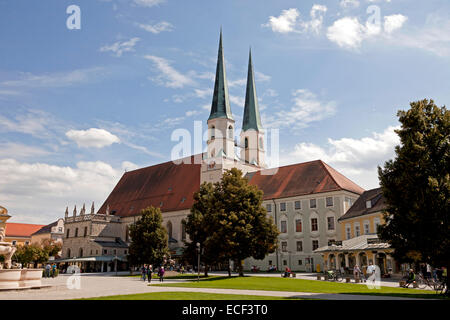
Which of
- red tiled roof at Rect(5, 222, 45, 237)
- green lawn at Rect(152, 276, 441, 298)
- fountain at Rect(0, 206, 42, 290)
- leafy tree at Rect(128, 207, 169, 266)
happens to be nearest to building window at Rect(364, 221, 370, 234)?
green lawn at Rect(152, 276, 441, 298)

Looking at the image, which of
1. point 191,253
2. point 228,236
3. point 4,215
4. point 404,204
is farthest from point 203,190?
point 404,204

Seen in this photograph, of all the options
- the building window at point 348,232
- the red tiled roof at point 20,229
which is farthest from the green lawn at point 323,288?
the red tiled roof at point 20,229

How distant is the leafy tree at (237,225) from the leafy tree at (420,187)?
18293 millimetres

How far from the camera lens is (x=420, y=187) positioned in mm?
19703

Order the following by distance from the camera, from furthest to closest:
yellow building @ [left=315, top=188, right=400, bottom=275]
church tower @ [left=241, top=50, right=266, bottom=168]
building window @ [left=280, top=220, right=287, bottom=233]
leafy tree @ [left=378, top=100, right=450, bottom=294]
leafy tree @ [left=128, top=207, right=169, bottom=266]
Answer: church tower @ [left=241, top=50, right=266, bottom=168]
building window @ [left=280, top=220, right=287, bottom=233]
leafy tree @ [left=128, top=207, right=169, bottom=266]
yellow building @ [left=315, top=188, right=400, bottom=275]
leafy tree @ [left=378, top=100, right=450, bottom=294]

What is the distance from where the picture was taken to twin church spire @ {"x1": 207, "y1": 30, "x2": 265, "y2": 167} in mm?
71812

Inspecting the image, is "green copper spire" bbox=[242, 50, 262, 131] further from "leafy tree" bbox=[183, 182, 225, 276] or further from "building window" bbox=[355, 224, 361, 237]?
"building window" bbox=[355, 224, 361, 237]

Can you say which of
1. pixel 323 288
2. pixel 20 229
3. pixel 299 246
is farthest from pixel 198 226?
pixel 20 229

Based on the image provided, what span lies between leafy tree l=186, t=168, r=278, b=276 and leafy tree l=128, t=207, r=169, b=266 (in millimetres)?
11498

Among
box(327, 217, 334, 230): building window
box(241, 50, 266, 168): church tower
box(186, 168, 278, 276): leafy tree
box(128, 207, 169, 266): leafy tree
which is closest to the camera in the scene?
box(186, 168, 278, 276): leafy tree

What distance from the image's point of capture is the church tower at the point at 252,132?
7556 centimetres

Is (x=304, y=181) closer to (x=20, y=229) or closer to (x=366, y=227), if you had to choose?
(x=366, y=227)

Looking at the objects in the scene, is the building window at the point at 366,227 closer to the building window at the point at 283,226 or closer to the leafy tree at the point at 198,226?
the building window at the point at 283,226
